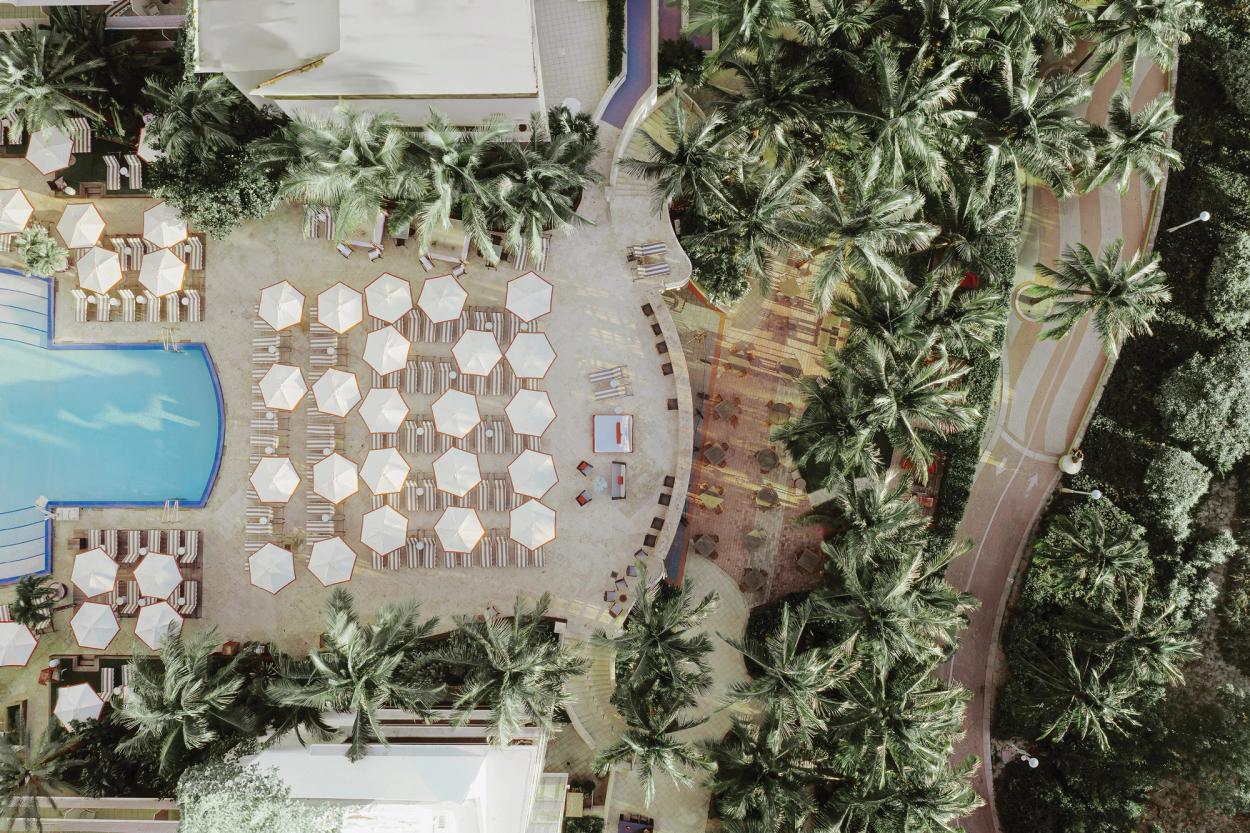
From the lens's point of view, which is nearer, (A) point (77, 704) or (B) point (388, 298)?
(A) point (77, 704)

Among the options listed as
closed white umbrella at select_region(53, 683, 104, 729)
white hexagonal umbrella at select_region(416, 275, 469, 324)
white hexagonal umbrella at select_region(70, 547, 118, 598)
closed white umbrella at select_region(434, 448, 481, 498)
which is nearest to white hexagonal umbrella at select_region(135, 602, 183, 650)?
white hexagonal umbrella at select_region(70, 547, 118, 598)

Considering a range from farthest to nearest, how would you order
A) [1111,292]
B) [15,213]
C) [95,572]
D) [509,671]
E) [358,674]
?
[15,213] → [95,572] → [1111,292] → [509,671] → [358,674]

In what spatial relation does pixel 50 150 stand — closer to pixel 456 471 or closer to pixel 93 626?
pixel 93 626

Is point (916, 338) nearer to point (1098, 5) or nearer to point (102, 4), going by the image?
point (1098, 5)

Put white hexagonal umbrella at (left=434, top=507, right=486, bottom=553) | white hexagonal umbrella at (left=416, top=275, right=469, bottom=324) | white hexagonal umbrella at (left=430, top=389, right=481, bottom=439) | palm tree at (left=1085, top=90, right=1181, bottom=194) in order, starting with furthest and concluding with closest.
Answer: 1. white hexagonal umbrella at (left=416, top=275, right=469, bottom=324)
2. white hexagonal umbrella at (left=430, top=389, right=481, bottom=439)
3. white hexagonal umbrella at (left=434, top=507, right=486, bottom=553)
4. palm tree at (left=1085, top=90, right=1181, bottom=194)

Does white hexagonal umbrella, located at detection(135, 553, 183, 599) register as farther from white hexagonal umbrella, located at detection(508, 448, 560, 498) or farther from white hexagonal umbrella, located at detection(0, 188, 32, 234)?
white hexagonal umbrella, located at detection(0, 188, 32, 234)

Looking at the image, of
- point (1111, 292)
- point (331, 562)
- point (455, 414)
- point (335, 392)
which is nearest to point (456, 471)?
point (455, 414)
